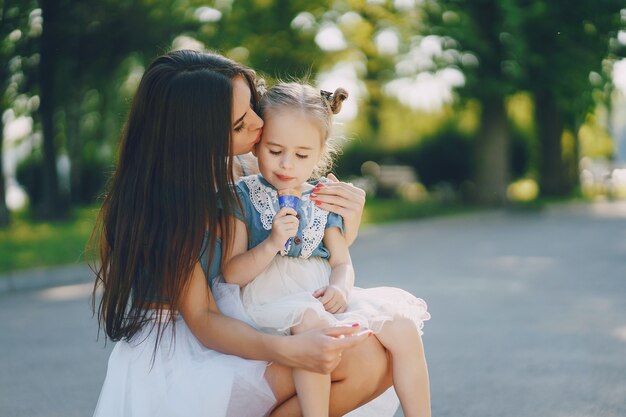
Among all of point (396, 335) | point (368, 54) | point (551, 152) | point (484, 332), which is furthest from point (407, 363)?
point (368, 54)

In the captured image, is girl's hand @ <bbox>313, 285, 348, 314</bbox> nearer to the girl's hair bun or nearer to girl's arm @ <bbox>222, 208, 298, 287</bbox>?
girl's arm @ <bbox>222, 208, 298, 287</bbox>

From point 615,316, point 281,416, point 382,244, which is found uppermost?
point 281,416

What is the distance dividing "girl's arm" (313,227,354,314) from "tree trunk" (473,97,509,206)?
19035 millimetres

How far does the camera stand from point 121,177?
10.4 feet

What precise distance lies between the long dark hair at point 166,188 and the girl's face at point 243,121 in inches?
2.6

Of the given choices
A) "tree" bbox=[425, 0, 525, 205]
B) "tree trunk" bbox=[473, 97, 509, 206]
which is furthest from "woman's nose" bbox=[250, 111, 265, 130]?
"tree trunk" bbox=[473, 97, 509, 206]

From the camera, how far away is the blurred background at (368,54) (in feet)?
56.7

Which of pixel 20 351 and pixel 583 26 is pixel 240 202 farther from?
pixel 583 26

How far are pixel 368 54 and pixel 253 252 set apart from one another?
28.5 metres

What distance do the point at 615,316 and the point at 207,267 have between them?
213 inches

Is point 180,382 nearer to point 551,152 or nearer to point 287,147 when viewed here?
point 287,147

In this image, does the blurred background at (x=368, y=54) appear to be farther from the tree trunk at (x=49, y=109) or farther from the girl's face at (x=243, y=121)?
the girl's face at (x=243, y=121)

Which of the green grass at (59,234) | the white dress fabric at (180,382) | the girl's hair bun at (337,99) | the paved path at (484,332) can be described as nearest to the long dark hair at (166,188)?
the white dress fabric at (180,382)

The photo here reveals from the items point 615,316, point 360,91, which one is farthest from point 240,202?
point 360,91
